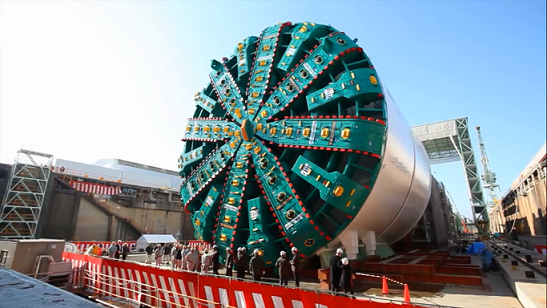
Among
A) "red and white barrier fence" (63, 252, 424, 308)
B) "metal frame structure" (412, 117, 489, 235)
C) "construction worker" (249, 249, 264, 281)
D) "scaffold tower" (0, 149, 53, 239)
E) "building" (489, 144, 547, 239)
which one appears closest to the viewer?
"red and white barrier fence" (63, 252, 424, 308)

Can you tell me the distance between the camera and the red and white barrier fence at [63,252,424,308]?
5895 millimetres

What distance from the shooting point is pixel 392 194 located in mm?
11461

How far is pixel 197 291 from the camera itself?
322 inches

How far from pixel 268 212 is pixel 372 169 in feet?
13.1

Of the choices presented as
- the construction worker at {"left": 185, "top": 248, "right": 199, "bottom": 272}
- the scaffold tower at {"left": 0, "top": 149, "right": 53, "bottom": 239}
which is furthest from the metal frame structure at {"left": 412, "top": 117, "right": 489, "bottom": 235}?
the scaffold tower at {"left": 0, "top": 149, "right": 53, "bottom": 239}

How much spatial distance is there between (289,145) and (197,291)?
5505mm

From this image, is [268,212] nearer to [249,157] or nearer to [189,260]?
[249,157]

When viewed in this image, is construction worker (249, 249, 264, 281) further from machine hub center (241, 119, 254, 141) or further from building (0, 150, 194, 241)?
building (0, 150, 194, 241)

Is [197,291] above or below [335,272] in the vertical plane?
below

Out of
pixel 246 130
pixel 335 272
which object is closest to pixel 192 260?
pixel 246 130

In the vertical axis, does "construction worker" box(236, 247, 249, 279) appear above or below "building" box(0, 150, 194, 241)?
below

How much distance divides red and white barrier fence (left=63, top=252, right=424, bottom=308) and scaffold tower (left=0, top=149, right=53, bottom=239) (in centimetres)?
2463

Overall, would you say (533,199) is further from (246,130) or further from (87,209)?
(87,209)

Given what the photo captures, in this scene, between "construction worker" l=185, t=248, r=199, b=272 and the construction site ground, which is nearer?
the construction site ground
